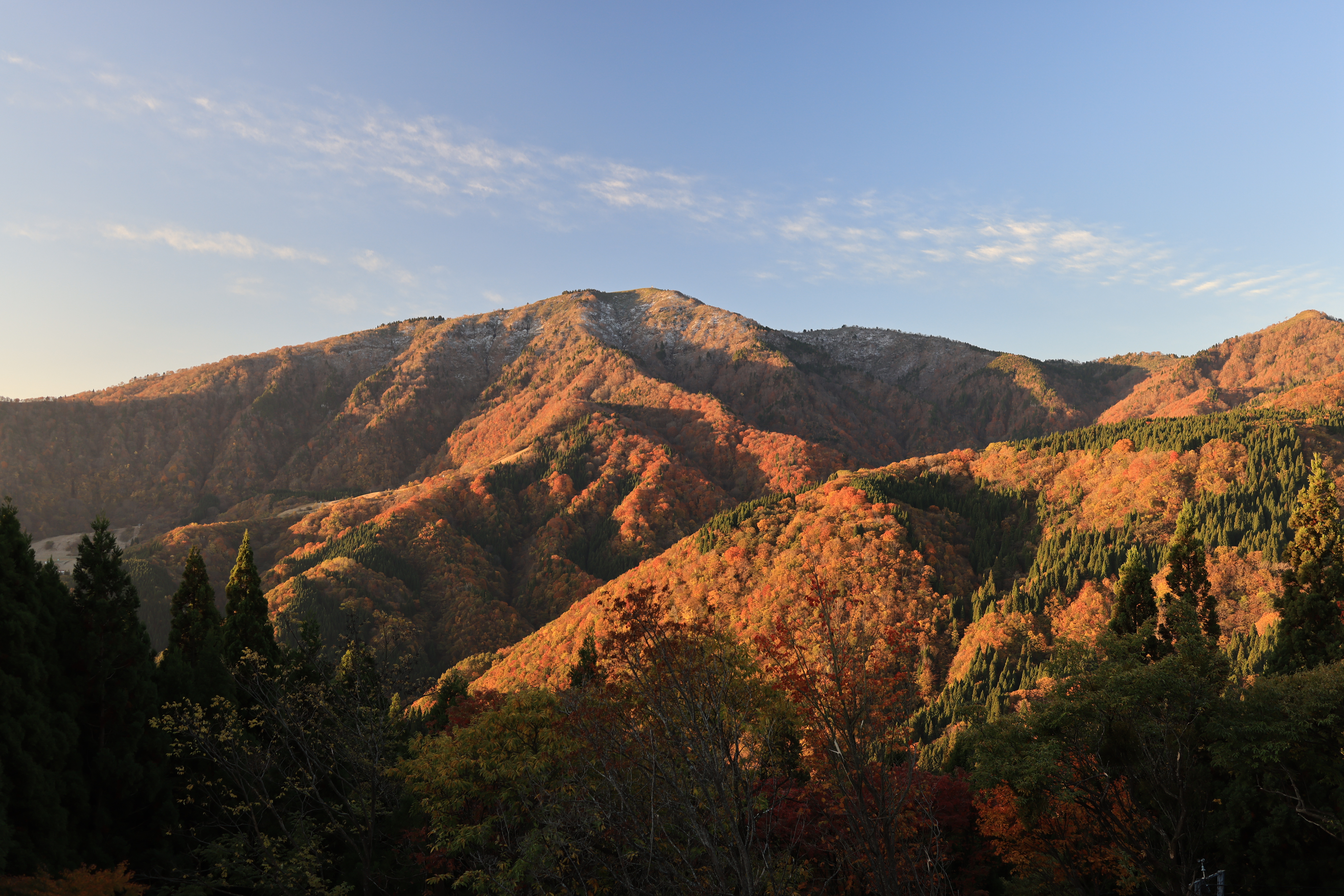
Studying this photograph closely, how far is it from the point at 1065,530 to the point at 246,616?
408 ft

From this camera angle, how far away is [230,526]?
177 m

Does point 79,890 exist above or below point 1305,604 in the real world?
below

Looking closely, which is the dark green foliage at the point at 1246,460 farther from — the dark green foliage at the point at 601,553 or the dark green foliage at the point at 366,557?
the dark green foliage at the point at 366,557

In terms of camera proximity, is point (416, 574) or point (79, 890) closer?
point (79, 890)

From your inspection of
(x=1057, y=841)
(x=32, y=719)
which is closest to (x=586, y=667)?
(x=1057, y=841)

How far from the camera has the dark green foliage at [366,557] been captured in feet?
513

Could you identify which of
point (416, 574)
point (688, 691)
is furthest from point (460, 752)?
point (416, 574)

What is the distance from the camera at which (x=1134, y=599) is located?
35.7 m

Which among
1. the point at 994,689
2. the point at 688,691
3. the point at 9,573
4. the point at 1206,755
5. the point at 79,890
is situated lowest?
the point at 994,689

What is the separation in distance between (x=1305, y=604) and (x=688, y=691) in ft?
112

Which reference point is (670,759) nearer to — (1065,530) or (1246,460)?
(1065,530)

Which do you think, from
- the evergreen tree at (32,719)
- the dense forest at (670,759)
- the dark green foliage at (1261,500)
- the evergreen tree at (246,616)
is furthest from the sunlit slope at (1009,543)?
the evergreen tree at (32,719)

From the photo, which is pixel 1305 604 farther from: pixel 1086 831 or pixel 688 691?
pixel 688 691

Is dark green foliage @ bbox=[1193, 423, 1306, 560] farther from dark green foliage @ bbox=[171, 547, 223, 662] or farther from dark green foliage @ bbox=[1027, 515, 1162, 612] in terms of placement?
dark green foliage @ bbox=[171, 547, 223, 662]
